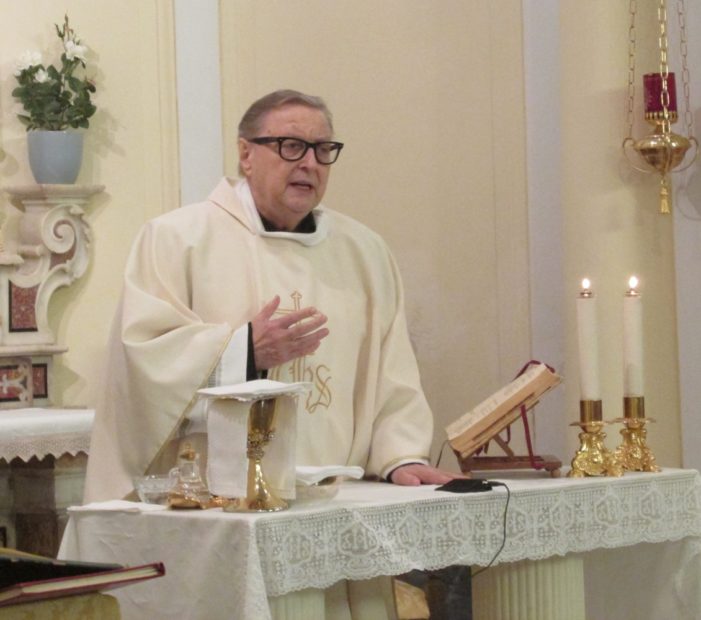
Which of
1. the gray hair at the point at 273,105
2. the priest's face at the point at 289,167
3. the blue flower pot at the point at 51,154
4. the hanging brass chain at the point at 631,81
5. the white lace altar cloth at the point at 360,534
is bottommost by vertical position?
the white lace altar cloth at the point at 360,534

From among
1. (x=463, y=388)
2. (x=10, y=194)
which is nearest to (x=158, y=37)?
(x=10, y=194)

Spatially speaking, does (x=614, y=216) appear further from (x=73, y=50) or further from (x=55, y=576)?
(x=55, y=576)

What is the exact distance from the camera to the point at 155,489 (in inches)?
156

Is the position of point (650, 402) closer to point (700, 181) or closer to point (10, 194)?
point (700, 181)

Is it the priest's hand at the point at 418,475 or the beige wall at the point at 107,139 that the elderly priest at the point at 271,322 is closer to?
the priest's hand at the point at 418,475

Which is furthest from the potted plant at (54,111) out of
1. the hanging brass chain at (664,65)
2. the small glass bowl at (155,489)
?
the small glass bowl at (155,489)

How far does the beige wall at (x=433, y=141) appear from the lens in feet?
24.3

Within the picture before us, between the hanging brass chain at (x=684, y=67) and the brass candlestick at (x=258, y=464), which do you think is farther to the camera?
the hanging brass chain at (x=684, y=67)

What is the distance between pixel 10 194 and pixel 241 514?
3501mm

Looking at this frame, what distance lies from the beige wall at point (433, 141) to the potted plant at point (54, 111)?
1.02m

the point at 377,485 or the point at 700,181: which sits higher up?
the point at 700,181

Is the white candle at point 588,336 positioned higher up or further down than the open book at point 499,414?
higher up

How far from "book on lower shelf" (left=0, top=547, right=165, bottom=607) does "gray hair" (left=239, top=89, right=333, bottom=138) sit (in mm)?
1965

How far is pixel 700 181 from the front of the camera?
650cm
